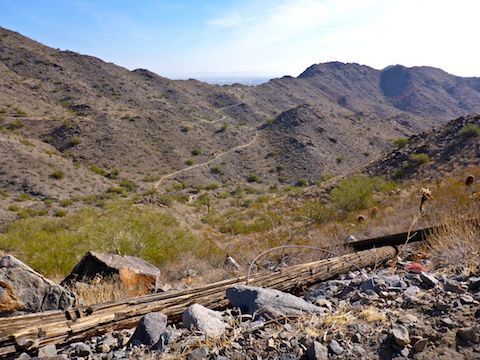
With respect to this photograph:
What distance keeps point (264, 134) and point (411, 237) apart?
2047 inches

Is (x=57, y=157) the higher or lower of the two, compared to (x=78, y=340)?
higher

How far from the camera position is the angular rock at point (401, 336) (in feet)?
9.14

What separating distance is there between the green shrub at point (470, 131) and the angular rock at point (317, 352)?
22958mm

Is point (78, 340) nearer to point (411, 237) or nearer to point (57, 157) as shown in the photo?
point (411, 237)

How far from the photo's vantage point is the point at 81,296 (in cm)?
594

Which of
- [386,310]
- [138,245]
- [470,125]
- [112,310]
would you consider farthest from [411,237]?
[470,125]

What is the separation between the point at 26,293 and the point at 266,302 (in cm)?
314

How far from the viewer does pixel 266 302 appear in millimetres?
3686

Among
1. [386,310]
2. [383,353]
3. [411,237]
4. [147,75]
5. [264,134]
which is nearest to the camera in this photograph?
[383,353]

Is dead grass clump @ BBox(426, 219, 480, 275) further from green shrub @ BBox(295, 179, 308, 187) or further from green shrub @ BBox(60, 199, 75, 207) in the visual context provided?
green shrub @ BBox(295, 179, 308, 187)

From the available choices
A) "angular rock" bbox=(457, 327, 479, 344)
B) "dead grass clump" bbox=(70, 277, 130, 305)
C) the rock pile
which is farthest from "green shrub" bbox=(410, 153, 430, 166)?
"angular rock" bbox=(457, 327, 479, 344)

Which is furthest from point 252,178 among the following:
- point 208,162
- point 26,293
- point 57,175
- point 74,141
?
point 26,293

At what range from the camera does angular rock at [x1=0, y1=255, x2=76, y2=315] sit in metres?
4.68

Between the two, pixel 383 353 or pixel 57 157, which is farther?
pixel 57 157
